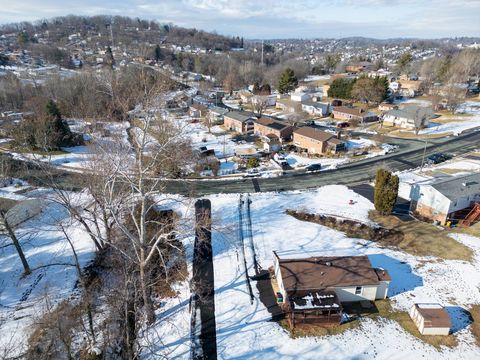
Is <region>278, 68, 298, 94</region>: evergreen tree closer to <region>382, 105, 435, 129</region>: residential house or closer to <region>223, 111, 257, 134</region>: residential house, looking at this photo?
<region>223, 111, 257, 134</region>: residential house

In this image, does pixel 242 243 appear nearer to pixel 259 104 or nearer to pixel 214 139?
pixel 214 139

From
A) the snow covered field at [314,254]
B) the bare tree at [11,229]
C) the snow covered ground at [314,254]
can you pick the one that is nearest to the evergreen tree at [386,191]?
the snow covered field at [314,254]

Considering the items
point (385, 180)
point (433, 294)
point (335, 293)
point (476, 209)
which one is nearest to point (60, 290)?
point (335, 293)

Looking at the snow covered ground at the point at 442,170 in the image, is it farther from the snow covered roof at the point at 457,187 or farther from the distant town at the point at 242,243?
the snow covered roof at the point at 457,187

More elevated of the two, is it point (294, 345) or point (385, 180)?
point (385, 180)

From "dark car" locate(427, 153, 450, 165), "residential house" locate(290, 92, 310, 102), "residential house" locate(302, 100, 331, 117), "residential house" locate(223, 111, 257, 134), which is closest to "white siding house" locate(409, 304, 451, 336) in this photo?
"dark car" locate(427, 153, 450, 165)

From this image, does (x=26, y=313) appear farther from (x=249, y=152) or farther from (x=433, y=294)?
(x=249, y=152)

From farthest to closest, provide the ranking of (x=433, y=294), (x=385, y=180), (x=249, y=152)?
(x=249, y=152) < (x=385, y=180) < (x=433, y=294)
